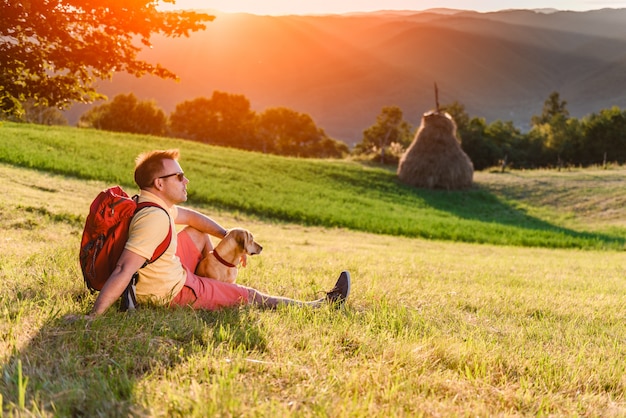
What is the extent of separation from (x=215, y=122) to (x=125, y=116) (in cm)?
1537

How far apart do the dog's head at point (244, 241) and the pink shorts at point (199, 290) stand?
0.38m

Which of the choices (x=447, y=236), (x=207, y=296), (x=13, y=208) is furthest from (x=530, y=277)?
(x=447, y=236)

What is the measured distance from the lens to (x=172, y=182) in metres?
4.00

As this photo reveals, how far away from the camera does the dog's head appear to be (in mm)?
4352

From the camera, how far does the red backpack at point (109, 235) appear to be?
12.6ft

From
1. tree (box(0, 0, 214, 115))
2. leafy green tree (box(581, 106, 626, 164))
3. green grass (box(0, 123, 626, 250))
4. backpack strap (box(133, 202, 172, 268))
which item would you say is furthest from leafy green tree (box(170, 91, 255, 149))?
backpack strap (box(133, 202, 172, 268))

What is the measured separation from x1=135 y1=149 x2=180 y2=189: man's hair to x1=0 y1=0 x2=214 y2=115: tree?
345cm

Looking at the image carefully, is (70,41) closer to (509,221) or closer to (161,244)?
(161,244)

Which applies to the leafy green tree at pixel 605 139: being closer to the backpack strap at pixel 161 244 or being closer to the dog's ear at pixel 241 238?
the dog's ear at pixel 241 238

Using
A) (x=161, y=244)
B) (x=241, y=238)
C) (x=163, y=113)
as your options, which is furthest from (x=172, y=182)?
(x=163, y=113)

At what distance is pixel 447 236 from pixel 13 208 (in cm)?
1441

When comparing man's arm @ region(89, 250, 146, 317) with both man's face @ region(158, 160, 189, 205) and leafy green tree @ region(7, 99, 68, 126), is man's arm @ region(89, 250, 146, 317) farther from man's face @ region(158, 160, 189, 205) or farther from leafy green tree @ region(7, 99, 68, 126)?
leafy green tree @ region(7, 99, 68, 126)

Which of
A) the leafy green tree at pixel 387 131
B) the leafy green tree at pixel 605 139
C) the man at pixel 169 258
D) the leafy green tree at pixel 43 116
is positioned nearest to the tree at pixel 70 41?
the man at pixel 169 258

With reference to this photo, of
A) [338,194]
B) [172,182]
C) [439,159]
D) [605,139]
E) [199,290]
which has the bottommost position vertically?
[338,194]
